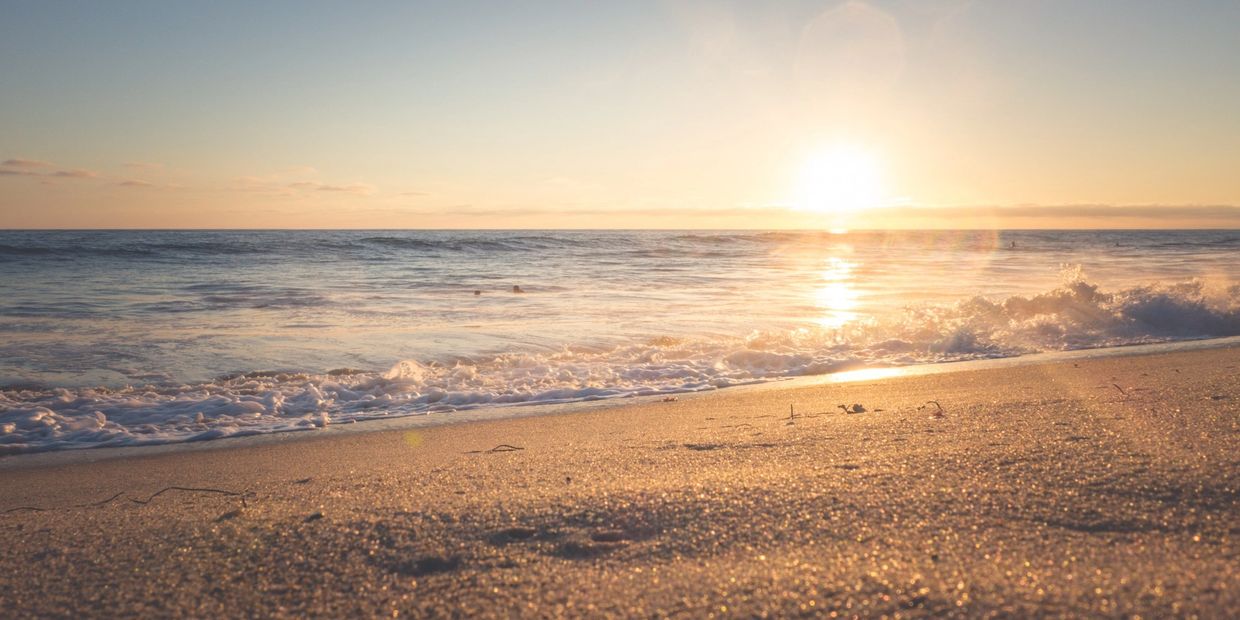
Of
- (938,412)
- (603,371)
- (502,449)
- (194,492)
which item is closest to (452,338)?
(603,371)

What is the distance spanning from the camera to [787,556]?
1784 millimetres

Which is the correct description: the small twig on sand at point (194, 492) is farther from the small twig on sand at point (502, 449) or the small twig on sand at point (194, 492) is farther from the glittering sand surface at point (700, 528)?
the small twig on sand at point (502, 449)

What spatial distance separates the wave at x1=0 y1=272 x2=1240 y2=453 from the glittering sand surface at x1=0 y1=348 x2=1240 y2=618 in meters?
1.43

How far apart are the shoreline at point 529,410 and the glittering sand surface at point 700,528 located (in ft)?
2.33

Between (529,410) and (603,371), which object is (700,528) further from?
(603,371)

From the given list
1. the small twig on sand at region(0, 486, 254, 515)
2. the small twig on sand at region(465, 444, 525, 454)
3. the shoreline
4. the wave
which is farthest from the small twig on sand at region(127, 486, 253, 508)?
the wave

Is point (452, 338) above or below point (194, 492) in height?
below

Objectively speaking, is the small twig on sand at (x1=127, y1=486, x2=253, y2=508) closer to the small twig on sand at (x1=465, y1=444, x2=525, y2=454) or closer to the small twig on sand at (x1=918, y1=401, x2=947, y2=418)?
the small twig on sand at (x1=465, y1=444, x2=525, y2=454)

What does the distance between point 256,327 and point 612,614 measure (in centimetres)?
939

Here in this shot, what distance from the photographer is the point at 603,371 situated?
6543 mm

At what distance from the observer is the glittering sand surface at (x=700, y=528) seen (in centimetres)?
159

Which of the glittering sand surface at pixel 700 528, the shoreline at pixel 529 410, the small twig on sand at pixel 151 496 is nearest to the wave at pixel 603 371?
the shoreline at pixel 529 410

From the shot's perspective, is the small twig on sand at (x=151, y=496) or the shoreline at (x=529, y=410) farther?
the shoreline at (x=529, y=410)

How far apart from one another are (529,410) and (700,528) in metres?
3.36
